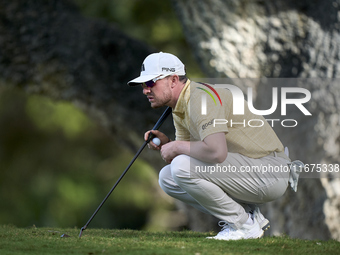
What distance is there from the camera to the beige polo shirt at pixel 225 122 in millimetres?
3005

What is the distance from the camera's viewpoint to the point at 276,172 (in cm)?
321

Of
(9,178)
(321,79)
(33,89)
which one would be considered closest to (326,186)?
(321,79)

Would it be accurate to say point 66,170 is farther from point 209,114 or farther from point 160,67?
point 209,114

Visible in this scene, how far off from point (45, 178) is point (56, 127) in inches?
40.1

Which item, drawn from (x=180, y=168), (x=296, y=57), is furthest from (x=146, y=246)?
(x=296, y=57)

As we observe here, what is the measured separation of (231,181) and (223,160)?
234mm

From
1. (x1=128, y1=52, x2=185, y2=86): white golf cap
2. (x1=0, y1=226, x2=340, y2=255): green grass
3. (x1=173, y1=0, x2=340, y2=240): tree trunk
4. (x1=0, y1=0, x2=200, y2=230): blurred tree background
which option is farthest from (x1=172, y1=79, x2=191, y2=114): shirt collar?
(x1=0, y1=0, x2=200, y2=230): blurred tree background

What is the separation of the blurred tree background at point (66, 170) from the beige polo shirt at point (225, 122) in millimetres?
5935

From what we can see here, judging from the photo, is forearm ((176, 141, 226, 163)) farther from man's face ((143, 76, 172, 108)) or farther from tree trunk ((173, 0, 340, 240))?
tree trunk ((173, 0, 340, 240))

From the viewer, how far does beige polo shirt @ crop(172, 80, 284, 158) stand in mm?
3005

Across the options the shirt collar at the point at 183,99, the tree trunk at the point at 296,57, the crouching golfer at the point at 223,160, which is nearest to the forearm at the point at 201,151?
the crouching golfer at the point at 223,160

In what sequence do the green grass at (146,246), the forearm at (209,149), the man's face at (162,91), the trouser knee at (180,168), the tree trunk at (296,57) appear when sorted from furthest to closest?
1. the tree trunk at (296,57)
2. the man's face at (162,91)
3. the trouser knee at (180,168)
4. the forearm at (209,149)
5. the green grass at (146,246)

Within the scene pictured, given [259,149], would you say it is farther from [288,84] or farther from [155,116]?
[155,116]

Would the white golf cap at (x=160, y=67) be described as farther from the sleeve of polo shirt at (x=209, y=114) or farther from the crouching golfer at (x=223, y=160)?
the sleeve of polo shirt at (x=209, y=114)
